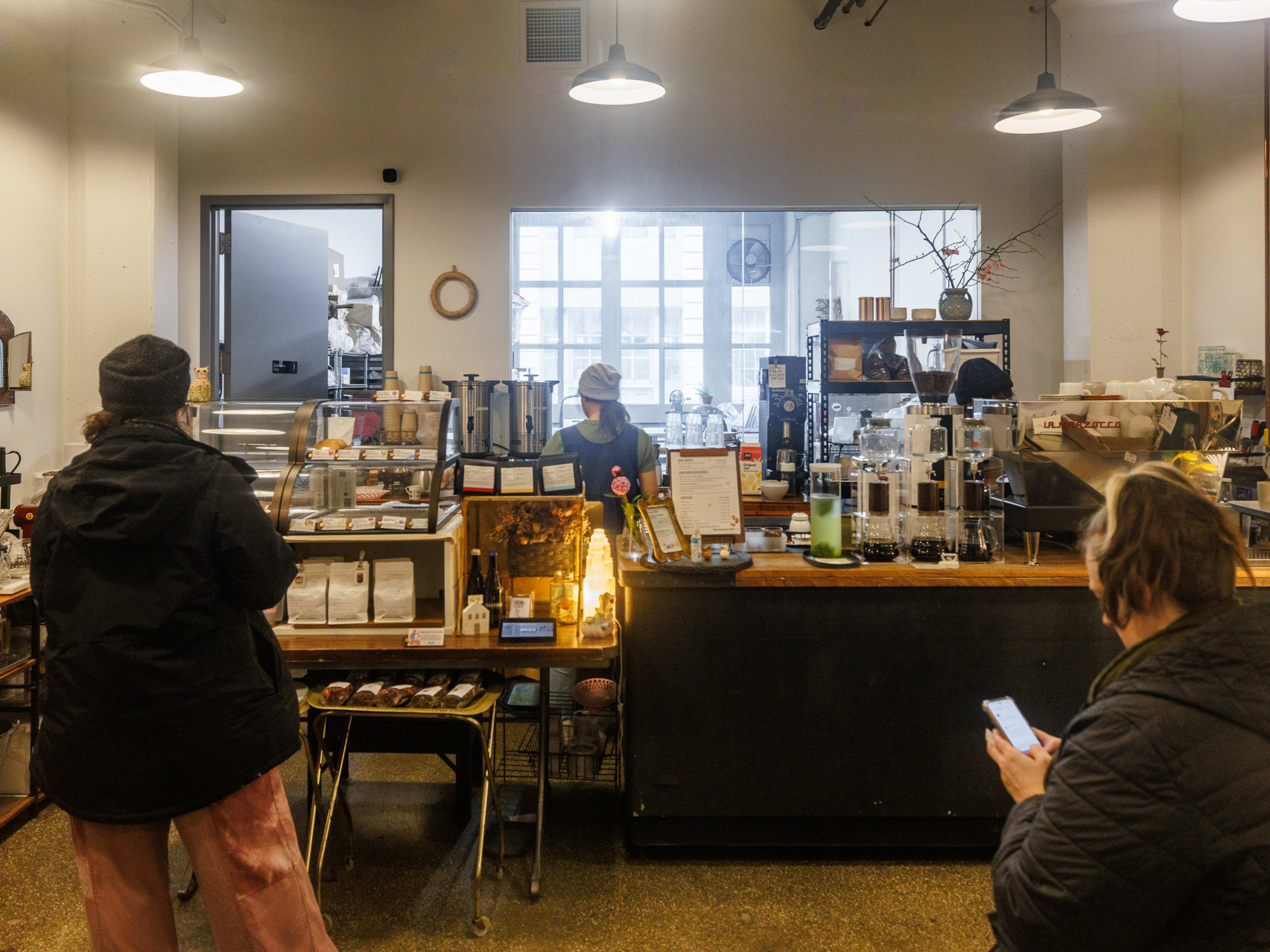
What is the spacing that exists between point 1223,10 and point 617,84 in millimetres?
2355

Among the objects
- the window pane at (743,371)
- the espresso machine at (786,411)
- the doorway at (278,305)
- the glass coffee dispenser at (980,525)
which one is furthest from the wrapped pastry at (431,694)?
the window pane at (743,371)

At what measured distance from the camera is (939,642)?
2680 mm

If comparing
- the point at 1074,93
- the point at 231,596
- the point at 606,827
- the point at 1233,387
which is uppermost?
the point at 1074,93

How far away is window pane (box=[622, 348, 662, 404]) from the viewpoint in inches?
293

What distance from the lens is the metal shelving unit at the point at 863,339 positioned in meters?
5.14

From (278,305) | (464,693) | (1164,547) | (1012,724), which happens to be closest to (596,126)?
(278,305)

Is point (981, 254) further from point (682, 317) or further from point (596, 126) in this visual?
point (682, 317)

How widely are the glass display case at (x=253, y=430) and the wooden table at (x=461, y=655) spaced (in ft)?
8.60

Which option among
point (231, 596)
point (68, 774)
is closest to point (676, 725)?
point (231, 596)

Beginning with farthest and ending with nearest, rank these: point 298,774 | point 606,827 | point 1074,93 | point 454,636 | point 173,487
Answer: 1. point 1074,93
2. point 298,774
3. point 606,827
4. point 454,636
5. point 173,487

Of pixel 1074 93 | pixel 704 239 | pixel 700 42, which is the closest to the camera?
pixel 1074 93

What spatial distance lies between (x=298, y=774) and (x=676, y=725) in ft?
5.49

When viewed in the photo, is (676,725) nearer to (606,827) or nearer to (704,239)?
(606,827)

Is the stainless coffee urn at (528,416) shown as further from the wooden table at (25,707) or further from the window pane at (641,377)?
the wooden table at (25,707)
